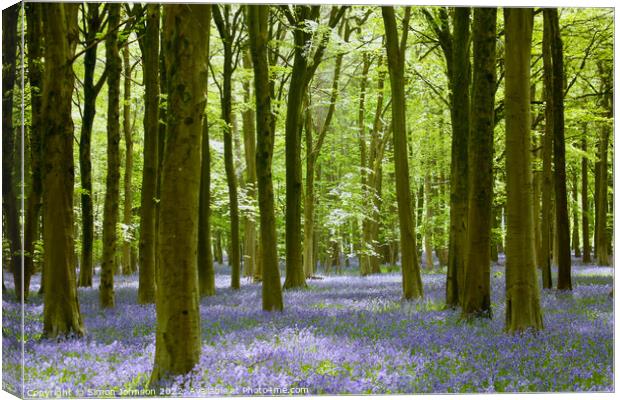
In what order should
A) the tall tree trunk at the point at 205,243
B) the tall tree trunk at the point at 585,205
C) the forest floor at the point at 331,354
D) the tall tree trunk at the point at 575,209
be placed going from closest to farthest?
the forest floor at the point at 331,354
the tall tree trunk at the point at 585,205
the tall tree trunk at the point at 205,243
the tall tree trunk at the point at 575,209

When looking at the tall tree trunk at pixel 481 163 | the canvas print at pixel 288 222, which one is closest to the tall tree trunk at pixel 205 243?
the canvas print at pixel 288 222

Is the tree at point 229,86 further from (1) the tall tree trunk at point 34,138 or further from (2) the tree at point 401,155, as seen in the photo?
(1) the tall tree trunk at point 34,138

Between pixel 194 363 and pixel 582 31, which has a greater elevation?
pixel 582 31

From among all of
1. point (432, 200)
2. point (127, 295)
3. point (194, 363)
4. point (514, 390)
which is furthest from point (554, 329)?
point (432, 200)

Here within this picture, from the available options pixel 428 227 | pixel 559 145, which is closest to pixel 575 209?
pixel 559 145

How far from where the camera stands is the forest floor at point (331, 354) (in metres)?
6.61

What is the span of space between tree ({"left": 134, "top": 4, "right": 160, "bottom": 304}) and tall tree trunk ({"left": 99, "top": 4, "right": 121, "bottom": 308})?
534mm

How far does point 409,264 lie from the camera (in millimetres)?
12758

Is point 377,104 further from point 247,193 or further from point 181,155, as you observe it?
point 181,155

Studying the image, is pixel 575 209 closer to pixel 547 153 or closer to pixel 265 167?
pixel 547 153

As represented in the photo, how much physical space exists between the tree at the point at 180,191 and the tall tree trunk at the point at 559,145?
27.3 feet

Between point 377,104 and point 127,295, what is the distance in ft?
41.3

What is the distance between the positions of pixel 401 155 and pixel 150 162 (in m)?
4.88

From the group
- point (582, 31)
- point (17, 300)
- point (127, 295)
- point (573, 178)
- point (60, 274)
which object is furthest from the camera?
point (573, 178)
